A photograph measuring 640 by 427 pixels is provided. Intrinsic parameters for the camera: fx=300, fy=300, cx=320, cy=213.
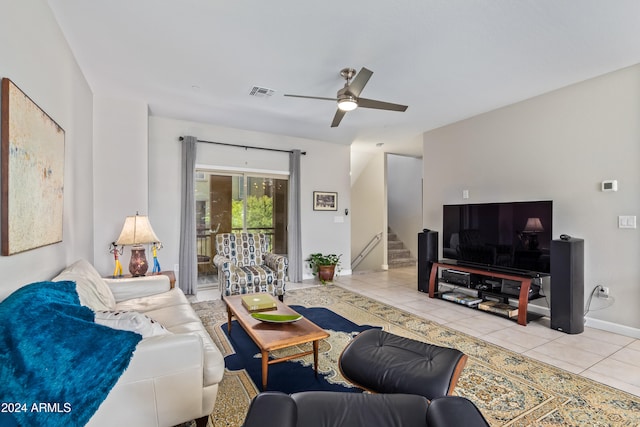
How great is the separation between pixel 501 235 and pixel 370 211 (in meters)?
3.68

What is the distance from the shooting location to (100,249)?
384cm

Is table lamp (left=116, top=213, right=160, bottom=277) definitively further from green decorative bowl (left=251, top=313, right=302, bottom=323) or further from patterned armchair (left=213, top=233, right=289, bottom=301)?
green decorative bowl (left=251, top=313, right=302, bottom=323)

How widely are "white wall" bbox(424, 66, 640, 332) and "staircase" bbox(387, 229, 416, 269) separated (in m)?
3.27

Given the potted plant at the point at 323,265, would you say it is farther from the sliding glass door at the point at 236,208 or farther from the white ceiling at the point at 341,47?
the white ceiling at the point at 341,47

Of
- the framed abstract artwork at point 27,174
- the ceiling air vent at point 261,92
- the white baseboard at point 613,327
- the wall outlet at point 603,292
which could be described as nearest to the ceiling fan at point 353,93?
the ceiling air vent at point 261,92

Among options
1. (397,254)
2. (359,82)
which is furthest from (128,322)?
(397,254)

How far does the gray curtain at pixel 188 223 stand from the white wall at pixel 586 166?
435 centimetres

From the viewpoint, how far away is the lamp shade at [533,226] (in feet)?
11.6

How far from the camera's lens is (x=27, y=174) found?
5.64ft

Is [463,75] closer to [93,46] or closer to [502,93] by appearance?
[502,93]

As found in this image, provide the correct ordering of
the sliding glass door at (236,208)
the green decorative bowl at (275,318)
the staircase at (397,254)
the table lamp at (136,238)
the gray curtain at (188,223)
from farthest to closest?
1. the staircase at (397,254)
2. the sliding glass door at (236,208)
3. the gray curtain at (188,223)
4. the table lamp at (136,238)
5. the green decorative bowl at (275,318)

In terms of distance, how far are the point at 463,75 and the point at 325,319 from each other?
3115 mm

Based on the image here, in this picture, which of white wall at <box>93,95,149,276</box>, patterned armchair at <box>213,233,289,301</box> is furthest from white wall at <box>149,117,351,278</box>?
patterned armchair at <box>213,233,289,301</box>

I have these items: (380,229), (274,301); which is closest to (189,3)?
(274,301)
